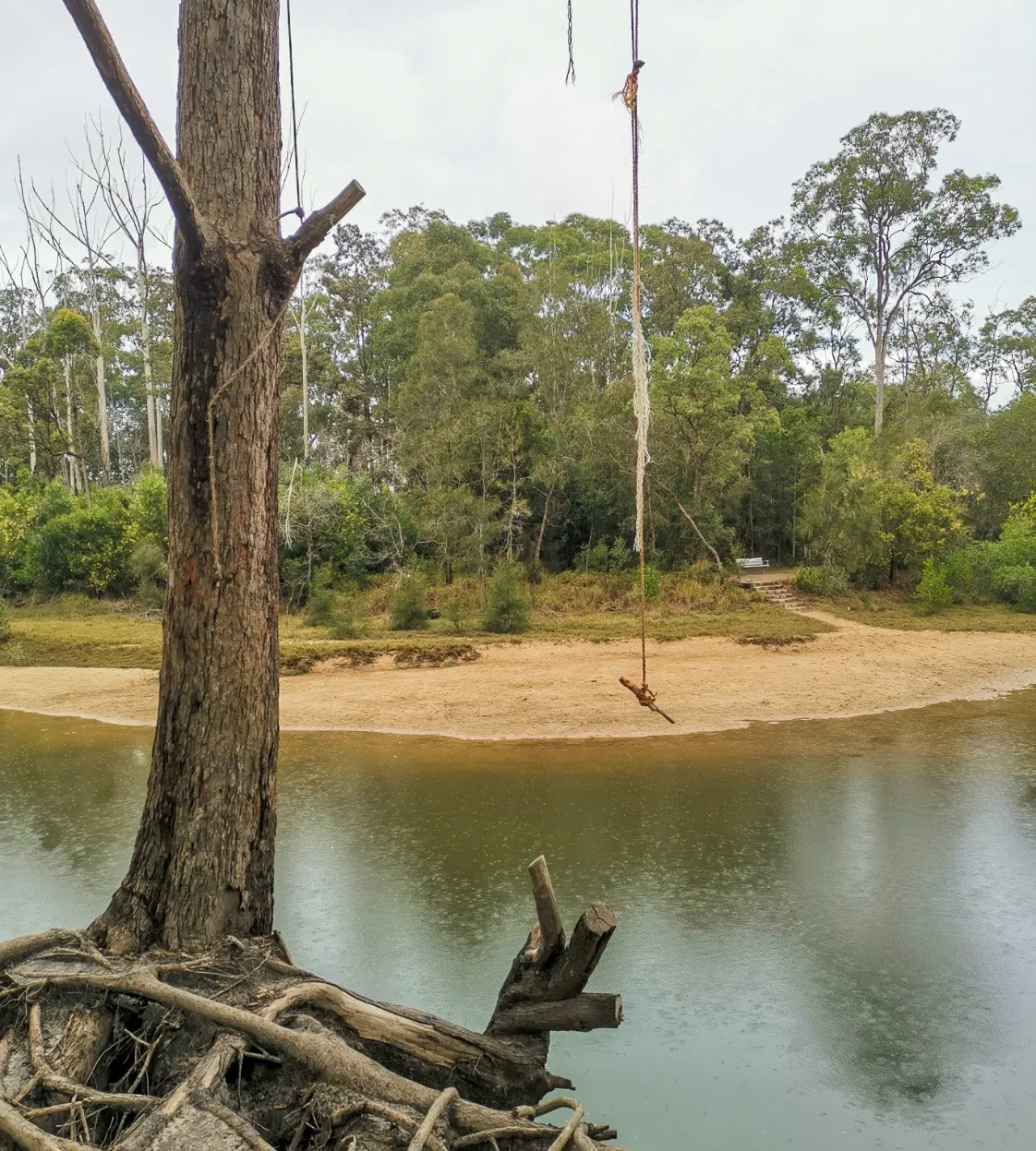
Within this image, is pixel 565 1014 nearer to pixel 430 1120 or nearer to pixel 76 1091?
pixel 430 1120

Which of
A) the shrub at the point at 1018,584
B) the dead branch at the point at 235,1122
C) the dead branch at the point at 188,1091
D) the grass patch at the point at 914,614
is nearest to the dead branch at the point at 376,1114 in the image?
the dead branch at the point at 235,1122

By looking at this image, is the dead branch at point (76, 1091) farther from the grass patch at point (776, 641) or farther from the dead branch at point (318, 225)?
the grass patch at point (776, 641)

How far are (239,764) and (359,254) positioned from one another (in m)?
28.1

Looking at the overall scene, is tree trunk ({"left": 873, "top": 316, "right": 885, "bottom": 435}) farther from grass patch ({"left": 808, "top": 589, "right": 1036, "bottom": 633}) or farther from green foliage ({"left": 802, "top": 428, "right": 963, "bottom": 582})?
grass patch ({"left": 808, "top": 589, "right": 1036, "bottom": 633})

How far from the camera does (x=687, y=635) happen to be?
49.4 ft

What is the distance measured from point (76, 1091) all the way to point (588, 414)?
18.1 metres

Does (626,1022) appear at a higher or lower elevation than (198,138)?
lower

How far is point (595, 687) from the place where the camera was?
12.2m

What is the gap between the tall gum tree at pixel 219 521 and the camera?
3002 mm

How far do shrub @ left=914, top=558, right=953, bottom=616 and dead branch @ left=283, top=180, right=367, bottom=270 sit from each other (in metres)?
17.2

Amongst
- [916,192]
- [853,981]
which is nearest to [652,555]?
[916,192]

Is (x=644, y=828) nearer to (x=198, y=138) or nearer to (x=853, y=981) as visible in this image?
(x=853, y=981)

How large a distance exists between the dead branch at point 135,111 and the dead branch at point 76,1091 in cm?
231

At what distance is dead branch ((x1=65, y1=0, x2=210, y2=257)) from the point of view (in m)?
2.47
